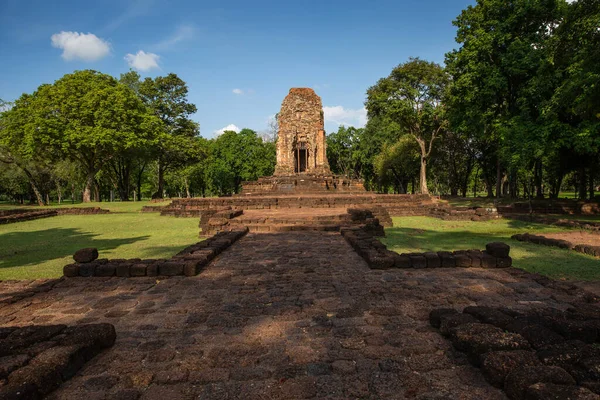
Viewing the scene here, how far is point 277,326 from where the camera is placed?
12.0ft

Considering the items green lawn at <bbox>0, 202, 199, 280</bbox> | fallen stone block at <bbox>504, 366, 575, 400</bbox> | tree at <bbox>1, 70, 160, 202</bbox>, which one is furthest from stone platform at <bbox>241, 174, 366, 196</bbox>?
fallen stone block at <bbox>504, 366, 575, 400</bbox>

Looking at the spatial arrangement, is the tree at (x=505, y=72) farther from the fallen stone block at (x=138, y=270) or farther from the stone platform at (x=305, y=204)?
the fallen stone block at (x=138, y=270)

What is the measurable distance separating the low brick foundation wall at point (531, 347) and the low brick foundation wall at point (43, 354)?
340 cm

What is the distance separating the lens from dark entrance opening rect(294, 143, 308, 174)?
1363 inches

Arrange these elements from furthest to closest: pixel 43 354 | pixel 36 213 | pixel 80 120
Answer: pixel 80 120 < pixel 36 213 < pixel 43 354

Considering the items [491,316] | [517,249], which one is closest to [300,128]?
[517,249]

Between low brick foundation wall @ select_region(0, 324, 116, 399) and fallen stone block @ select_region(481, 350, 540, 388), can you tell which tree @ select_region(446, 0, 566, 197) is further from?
low brick foundation wall @ select_region(0, 324, 116, 399)

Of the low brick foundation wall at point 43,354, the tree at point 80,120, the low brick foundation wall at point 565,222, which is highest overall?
the tree at point 80,120

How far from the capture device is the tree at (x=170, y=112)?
3866 cm

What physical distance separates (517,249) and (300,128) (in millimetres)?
26915

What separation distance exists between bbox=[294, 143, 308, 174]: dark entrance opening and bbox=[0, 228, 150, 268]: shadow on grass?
24307 mm

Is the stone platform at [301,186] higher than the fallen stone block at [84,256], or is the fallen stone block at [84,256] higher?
the stone platform at [301,186]

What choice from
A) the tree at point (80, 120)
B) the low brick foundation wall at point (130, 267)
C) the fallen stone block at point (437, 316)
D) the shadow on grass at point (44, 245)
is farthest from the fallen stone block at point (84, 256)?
the tree at point (80, 120)

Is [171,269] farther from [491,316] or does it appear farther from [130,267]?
[491,316]
